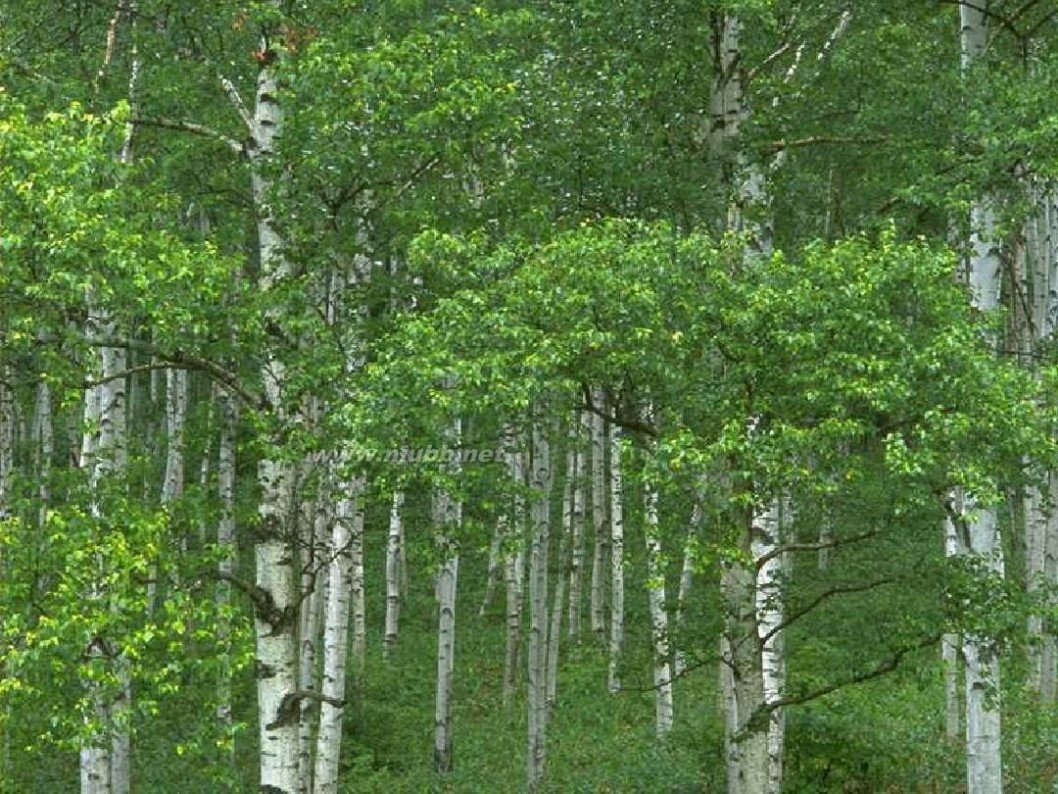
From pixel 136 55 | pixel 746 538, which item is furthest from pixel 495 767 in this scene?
pixel 136 55

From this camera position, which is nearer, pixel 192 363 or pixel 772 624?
pixel 192 363

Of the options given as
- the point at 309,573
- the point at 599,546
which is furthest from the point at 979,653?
the point at 599,546

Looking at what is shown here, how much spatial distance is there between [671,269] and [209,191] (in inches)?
249

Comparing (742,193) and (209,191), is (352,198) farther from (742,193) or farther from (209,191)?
(742,193)

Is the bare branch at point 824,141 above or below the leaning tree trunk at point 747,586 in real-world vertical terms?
above

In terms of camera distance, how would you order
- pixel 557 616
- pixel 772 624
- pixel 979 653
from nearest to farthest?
pixel 979 653 → pixel 772 624 → pixel 557 616

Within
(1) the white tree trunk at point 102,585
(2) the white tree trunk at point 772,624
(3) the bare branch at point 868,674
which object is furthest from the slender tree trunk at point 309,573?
(2) the white tree trunk at point 772,624

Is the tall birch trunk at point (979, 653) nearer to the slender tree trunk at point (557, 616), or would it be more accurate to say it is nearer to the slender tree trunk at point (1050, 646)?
the slender tree trunk at point (1050, 646)

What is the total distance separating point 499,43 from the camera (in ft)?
58.4

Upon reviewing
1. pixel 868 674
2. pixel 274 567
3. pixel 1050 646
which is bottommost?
pixel 868 674

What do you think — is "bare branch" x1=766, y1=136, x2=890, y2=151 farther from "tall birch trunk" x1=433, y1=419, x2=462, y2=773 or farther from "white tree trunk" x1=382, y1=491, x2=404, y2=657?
"white tree trunk" x1=382, y1=491, x2=404, y2=657

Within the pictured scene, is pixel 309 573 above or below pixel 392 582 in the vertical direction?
below

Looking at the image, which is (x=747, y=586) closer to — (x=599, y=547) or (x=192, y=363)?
(x=192, y=363)

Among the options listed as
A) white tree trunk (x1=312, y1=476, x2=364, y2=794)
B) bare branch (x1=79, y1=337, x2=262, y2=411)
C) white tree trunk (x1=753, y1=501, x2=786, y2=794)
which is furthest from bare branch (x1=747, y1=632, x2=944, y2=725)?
bare branch (x1=79, y1=337, x2=262, y2=411)
